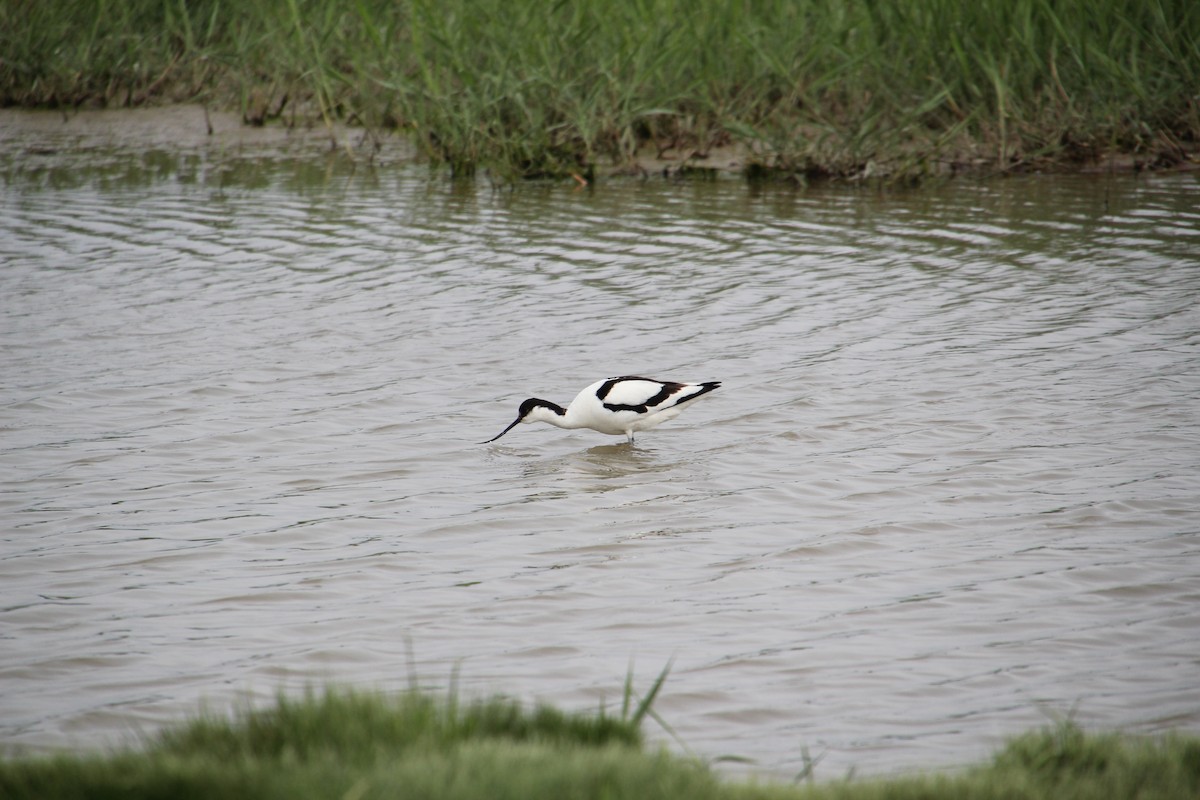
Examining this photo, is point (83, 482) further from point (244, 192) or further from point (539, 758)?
point (244, 192)

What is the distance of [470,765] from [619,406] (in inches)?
170

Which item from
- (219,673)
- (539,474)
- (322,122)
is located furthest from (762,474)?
(322,122)

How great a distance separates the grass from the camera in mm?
2738

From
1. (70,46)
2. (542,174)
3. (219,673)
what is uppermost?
(70,46)

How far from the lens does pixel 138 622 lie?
4777 mm

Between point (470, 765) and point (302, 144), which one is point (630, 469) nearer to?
point (470, 765)

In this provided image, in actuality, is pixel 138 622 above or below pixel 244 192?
below

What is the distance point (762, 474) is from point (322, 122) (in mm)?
11533

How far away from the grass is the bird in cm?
370

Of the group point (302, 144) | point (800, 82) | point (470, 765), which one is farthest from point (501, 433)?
point (302, 144)

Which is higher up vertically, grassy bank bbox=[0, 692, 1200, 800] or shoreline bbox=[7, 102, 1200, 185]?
shoreline bbox=[7, 102, 1200, 185]

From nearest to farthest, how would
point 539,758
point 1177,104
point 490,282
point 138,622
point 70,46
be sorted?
point 539,758, point 138,622, point 490,282, point 1177,104, point 70,46

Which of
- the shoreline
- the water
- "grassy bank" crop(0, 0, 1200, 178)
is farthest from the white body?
the shoreline

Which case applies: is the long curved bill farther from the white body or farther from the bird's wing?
the bird's wing
